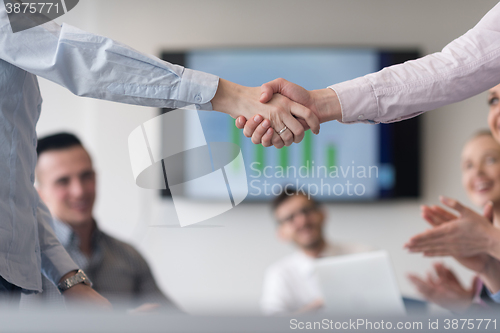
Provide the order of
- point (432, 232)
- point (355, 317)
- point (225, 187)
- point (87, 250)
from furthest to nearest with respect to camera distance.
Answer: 1. point (225, 187)
2. point (87, 250)
3. point (432, 232)
4. point (355, 317)

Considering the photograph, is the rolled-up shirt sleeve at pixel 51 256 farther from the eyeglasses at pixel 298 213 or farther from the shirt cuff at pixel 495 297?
the eyeglasses at pixel 298 213

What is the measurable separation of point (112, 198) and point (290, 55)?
44.5 inches

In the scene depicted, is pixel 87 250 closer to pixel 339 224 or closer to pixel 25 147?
pixel 25 147

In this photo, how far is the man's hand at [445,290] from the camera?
1.27 meters

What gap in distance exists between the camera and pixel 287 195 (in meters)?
2.07

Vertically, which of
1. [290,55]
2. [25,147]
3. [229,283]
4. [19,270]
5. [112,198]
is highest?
[290,55]

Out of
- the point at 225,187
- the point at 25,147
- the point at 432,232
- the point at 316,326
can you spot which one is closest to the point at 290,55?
the point at 225,187

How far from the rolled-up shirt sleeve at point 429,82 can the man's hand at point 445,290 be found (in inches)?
26.8

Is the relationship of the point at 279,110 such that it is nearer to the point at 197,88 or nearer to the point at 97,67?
the point at 197,88

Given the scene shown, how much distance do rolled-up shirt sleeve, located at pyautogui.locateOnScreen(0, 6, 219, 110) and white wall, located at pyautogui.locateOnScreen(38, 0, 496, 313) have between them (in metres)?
1.48

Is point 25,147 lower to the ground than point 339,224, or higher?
higher

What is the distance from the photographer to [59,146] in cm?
158

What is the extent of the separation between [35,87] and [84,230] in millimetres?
872

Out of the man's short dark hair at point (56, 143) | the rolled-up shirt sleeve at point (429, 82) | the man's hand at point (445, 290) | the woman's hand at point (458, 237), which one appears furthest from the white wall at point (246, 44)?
the rolled-up shirt sleeve at point (429, 82)
